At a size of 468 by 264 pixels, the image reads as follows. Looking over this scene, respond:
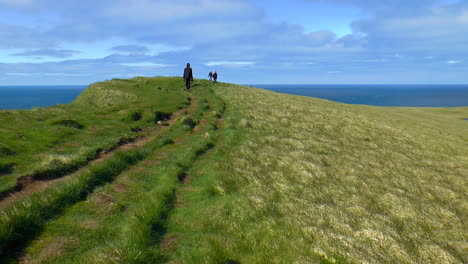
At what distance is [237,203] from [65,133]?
45.7 feet

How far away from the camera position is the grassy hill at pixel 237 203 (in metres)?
8.49

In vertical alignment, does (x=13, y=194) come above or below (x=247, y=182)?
above

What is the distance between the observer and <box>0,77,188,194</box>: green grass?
41.9 ft

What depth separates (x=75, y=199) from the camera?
421 inches

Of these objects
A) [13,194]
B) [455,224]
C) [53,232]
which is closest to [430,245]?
[455,224]

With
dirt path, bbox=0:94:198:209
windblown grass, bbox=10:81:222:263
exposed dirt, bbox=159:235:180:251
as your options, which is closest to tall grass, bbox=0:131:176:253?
windblown grass, bbox=10:81:222:263

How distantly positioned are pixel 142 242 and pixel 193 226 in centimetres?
218

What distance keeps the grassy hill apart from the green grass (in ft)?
1.01

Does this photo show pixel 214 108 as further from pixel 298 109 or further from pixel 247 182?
pixel 247 182

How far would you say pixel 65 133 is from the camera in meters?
18.9

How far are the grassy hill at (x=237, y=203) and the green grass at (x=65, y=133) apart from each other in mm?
308

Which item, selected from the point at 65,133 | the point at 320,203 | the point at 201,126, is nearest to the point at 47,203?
the point at 65,133

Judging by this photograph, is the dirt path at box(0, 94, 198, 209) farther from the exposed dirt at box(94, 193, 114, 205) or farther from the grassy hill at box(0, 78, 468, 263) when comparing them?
Result: the exposed dirt at box(94, 193, 114, 205)

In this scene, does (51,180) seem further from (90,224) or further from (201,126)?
(201,126)
